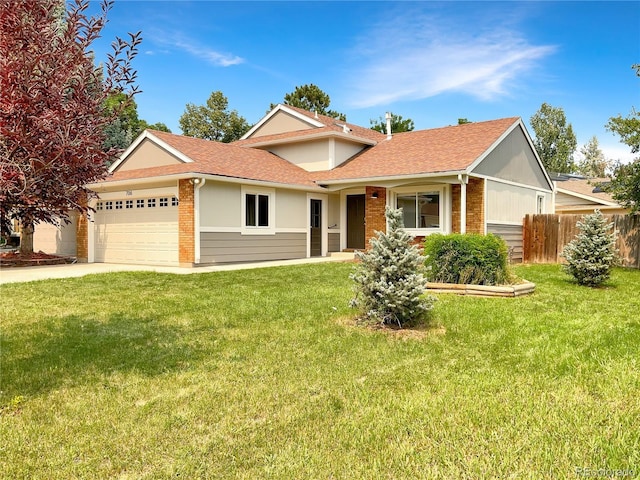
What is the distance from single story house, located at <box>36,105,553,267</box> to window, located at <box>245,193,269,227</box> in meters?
0.04

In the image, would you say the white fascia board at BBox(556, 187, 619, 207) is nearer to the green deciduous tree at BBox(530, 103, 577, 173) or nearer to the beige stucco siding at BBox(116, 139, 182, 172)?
the beige stucco siding at BBox(116, 139, 182, 172)

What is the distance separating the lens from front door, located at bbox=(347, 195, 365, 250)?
19.9 meters

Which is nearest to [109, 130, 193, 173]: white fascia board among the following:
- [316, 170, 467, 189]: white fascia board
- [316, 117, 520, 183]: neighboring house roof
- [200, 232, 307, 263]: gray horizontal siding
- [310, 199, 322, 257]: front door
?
[200, 232, 307, 263]: gray horizontal siding

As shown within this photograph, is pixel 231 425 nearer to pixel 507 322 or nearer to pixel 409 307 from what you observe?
pixel 409 307

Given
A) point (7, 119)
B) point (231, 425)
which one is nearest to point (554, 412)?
point (231, 425)

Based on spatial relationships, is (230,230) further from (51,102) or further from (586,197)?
(586,197)

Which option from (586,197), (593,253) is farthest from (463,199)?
(586,197)

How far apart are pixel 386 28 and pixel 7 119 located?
11878 millimetres

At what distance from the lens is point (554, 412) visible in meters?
3.67

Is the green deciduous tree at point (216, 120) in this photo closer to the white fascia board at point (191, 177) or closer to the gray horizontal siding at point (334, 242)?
the gray horizontal siding at point (334, 242)

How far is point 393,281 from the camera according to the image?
6480mm

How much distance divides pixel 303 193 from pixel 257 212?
247cm

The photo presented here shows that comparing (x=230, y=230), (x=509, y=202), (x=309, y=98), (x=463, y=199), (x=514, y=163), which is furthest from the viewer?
(x=309, y=98)

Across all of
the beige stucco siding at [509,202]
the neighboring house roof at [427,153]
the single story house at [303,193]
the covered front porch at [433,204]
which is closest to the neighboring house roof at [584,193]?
the single story house at [303,193]
